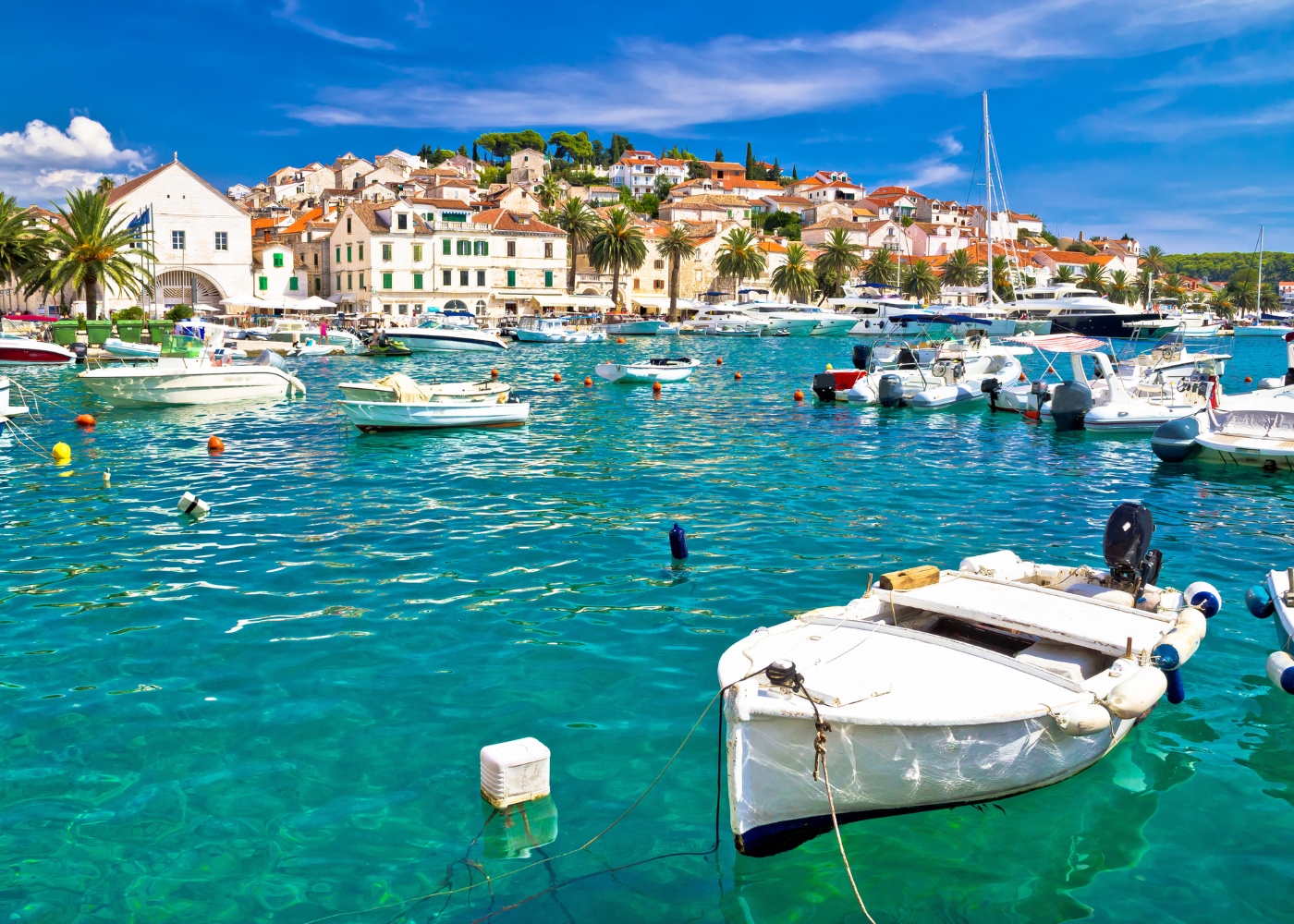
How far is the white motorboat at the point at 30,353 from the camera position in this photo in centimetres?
4253

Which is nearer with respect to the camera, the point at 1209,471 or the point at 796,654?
the point at 796,654

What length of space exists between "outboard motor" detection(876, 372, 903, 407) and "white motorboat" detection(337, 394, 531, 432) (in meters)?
13.7

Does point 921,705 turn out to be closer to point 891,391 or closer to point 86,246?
point 891,391

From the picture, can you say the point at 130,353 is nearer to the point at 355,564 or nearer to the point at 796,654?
the point at 355,564

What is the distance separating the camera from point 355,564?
12703 millimetres

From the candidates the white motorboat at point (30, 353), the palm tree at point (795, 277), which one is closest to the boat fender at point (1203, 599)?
the white motorboat at point (30, 353)

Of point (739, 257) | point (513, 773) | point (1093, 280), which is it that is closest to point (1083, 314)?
point (739, 257)

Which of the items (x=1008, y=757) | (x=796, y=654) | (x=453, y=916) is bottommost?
(x=453, y=916)

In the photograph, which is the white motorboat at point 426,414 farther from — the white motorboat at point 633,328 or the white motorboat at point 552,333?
the white motorboat at point 633,328

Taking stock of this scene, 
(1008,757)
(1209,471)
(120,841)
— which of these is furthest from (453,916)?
(1209,471)

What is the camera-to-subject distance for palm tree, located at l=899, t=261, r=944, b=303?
378 ft

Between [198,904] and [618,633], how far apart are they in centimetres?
513

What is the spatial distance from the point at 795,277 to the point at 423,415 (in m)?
90.5

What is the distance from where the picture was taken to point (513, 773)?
681 centimetres
